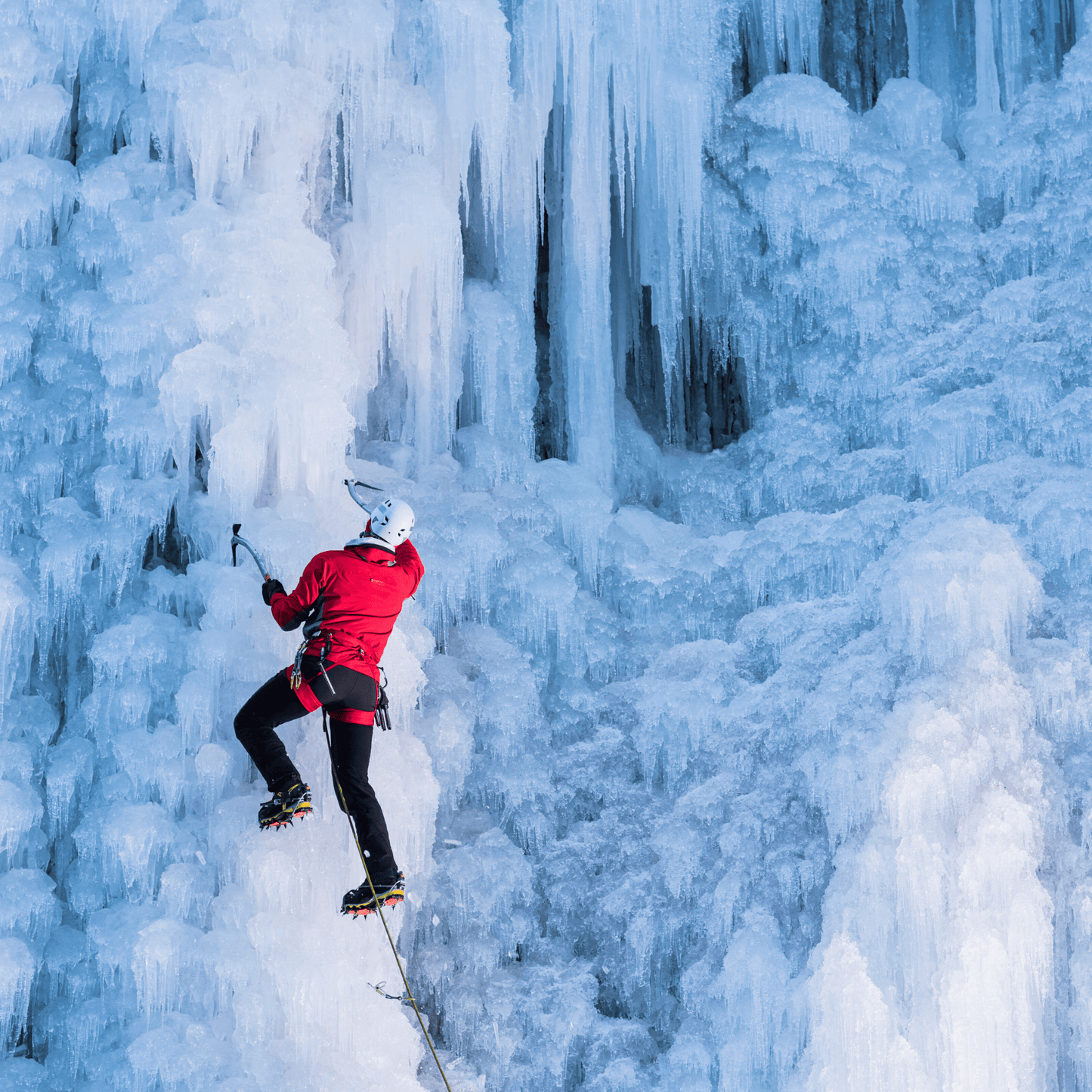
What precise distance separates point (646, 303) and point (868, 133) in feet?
6.37

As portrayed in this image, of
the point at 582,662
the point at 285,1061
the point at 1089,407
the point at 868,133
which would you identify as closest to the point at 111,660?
the point at 285,1061

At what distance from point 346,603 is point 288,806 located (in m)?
0.87

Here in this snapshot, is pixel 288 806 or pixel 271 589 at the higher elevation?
pixel 271 589

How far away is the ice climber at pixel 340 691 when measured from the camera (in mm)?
5598

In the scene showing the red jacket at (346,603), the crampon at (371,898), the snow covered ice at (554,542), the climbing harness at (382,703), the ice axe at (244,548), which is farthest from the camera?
the snow covered ice at (554,542)

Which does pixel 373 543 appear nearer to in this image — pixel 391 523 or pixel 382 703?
pixel 391 523

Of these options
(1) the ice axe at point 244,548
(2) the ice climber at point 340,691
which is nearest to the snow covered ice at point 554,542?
(1) the ice axe at point 244,548

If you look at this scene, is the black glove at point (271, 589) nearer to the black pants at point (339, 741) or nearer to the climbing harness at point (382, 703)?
the black pants at point (339, 741)

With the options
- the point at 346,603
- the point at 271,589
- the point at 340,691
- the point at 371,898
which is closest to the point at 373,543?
the point at 346,603

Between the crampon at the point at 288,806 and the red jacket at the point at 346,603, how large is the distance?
0.55 m

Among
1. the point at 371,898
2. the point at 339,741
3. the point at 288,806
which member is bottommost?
the point at 371,898

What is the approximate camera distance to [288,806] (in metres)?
5.59

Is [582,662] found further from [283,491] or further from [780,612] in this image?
[283,491]

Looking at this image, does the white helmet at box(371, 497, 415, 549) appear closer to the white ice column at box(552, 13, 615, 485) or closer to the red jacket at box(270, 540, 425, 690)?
the red jacket at box(270, 540, 425, 690)
